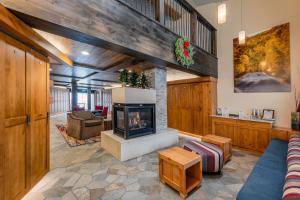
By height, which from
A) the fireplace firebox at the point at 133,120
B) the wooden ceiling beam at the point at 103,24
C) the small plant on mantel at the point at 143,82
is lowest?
the fireplace firebox at the point at 133,120

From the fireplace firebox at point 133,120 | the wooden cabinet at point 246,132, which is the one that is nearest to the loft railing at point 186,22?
the fireplace firebox at point 133,120

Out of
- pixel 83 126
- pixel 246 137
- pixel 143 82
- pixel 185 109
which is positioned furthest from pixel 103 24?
pixel 246 137

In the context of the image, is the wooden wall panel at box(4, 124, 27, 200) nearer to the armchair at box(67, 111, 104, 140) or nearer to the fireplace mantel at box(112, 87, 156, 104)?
the fireplace mantel at box(112, 87, 156, 104)

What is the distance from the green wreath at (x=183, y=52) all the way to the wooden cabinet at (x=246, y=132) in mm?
2144

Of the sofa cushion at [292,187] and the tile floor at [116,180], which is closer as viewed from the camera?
the sofa cushion at [292,187]

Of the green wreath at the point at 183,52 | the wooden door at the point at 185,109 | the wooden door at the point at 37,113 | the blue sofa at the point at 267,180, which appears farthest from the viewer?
the wooden door at the point at 185,109

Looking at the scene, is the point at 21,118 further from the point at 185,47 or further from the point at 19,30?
the point at 185,47

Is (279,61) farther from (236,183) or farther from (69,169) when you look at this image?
(69,169)

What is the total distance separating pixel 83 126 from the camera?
15.1 feet

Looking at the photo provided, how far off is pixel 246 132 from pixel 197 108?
162 cm

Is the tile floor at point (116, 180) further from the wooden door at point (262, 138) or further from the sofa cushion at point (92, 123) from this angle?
the sofa cushion at point (92, 123)

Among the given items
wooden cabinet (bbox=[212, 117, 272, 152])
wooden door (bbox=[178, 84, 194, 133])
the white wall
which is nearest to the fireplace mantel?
wooden door (bbox=[178, 84, 194, 133])

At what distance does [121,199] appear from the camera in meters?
1.93

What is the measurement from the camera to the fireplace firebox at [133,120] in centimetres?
328
